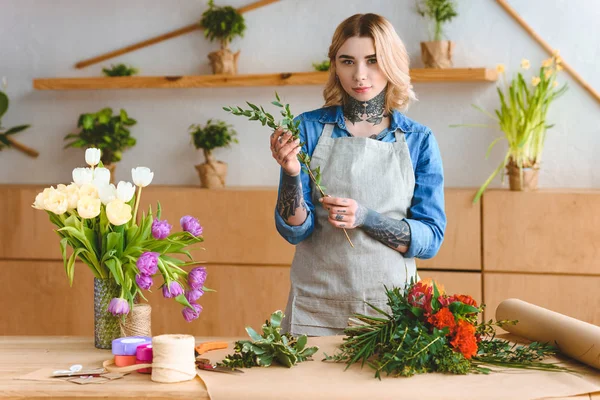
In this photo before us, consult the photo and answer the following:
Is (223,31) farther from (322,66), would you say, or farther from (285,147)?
(285,147)

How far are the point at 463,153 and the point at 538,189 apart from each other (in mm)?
428

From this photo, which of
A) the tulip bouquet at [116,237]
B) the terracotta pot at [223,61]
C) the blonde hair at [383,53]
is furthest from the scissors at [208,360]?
the terracotta pot at [223,61]

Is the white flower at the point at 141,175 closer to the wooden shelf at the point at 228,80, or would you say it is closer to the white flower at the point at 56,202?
the white flower at the point at 56,202

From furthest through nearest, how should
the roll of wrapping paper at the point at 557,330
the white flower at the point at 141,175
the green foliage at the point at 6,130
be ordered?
1. the green foliage at the point at 6,130
2. the white flower at the point at 141,175
3. the roll of wrapping paper at the point at 557,330

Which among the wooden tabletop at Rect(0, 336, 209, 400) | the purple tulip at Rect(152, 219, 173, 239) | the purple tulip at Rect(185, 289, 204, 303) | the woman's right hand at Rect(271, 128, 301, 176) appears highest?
the woman's right hand at Rect(271, 128, 301, 176)

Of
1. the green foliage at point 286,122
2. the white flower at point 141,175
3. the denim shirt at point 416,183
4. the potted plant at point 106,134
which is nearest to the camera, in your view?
the green foliage at point 286,122

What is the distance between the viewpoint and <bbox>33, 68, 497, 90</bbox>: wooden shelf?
3.62m

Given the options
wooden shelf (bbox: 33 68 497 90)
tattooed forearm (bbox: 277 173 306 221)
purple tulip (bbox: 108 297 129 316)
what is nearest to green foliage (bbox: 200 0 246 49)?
wooden shelf (bbox: 33 68 497 90)

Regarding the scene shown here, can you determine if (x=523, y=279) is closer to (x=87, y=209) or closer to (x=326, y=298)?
(x=326, y=298)

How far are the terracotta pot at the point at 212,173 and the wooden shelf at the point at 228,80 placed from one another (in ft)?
1.35

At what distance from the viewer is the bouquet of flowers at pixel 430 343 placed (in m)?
1.57

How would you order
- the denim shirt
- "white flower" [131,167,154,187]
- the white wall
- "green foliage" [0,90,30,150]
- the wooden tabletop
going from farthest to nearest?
"green foliage" [0,90,30,150] < the white wall < the denim shirt < "white flower" [131,167,154,187] < the wooden tabletop

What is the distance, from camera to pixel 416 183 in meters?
2.24

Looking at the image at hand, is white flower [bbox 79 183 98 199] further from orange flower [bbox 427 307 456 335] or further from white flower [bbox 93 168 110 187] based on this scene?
orange flower [bbox 427 307 456 335]
